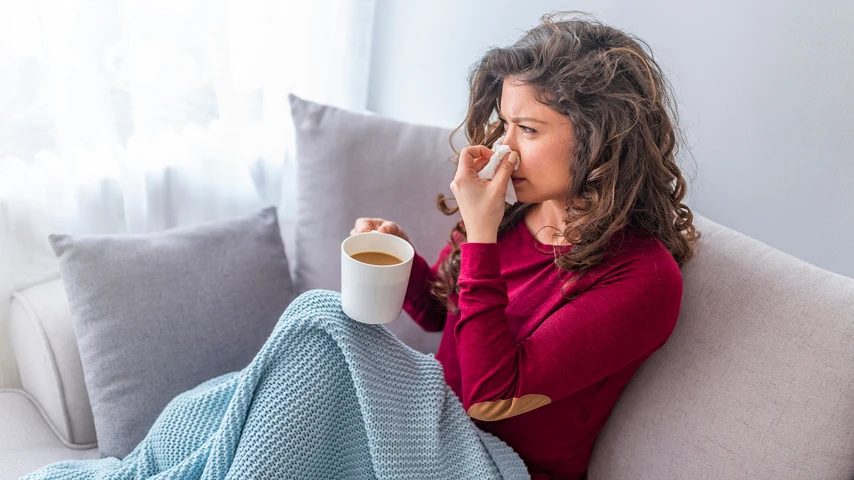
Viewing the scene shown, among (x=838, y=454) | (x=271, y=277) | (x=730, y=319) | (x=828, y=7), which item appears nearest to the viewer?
(x=838, y=454)

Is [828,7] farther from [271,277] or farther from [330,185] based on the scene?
[271,277]

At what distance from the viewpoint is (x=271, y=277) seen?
4.50ft

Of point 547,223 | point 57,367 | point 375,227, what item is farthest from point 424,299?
point 57,367

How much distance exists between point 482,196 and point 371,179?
1.43 ft

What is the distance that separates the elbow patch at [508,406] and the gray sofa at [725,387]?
214 millimetres

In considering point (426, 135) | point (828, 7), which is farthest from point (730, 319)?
point (426, 135)

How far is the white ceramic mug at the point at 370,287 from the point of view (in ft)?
2.99

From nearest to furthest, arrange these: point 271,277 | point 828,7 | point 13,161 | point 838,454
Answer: point 838,454, point 828,7, point 13,161, point 271,277

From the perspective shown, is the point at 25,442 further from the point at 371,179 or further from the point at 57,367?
the point at 371,179

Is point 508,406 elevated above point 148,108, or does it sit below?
below

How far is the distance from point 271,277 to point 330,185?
225mm

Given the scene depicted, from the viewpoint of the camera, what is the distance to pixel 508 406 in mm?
997

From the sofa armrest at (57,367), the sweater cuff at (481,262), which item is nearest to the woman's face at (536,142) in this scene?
the sweater cuff at (481,262)

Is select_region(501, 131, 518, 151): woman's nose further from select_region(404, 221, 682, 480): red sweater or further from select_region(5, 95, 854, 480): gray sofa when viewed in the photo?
select_region(5, 95, 854, 480): gray sofa
